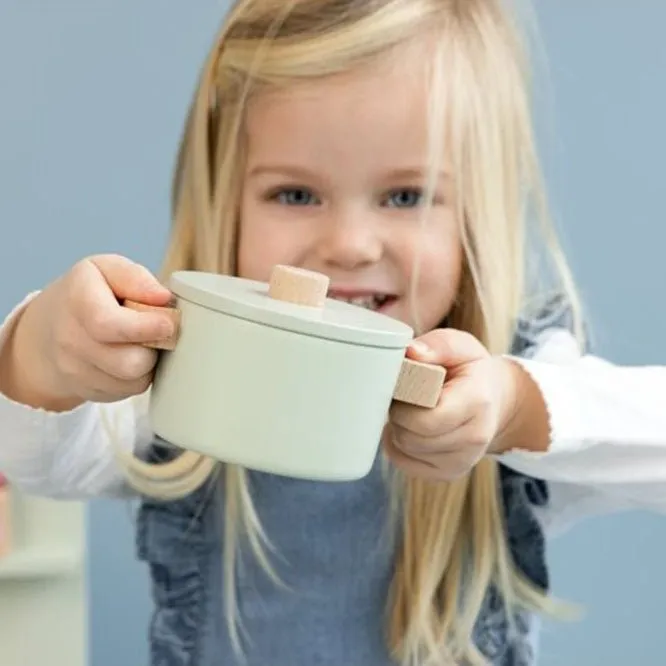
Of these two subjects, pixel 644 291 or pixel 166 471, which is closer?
pixel 166 471

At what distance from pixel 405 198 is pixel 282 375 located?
0.21 metres

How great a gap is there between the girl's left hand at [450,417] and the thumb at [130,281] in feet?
0.27

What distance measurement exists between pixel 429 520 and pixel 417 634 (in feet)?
0.18

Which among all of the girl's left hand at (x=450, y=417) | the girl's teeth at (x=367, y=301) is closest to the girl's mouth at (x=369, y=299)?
the girl's teeth at (x=367, y=301)

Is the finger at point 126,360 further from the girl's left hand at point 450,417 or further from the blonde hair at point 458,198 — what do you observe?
the blonde hair at point 458,198

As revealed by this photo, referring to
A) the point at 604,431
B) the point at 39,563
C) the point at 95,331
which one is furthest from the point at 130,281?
the point at 39,563

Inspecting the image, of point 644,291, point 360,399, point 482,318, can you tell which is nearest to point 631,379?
point 482,318

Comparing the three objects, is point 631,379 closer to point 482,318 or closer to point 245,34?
point 482,318

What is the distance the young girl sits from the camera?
0.46 meters

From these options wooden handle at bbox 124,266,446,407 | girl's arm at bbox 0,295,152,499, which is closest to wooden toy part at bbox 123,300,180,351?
wooden handle at bbox 124,266,446,407

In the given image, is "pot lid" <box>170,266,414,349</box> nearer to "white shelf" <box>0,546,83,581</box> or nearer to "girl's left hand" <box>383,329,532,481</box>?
"girl's left hand" <box>383,329,532,481</box>

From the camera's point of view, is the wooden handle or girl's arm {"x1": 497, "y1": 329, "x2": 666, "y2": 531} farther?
girl's arm {"x1": 497, "y1": 329, "x2": 666, "y2": 531}

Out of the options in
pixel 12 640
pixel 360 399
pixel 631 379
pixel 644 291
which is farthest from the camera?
pixel 644 291

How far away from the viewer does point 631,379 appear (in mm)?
515
